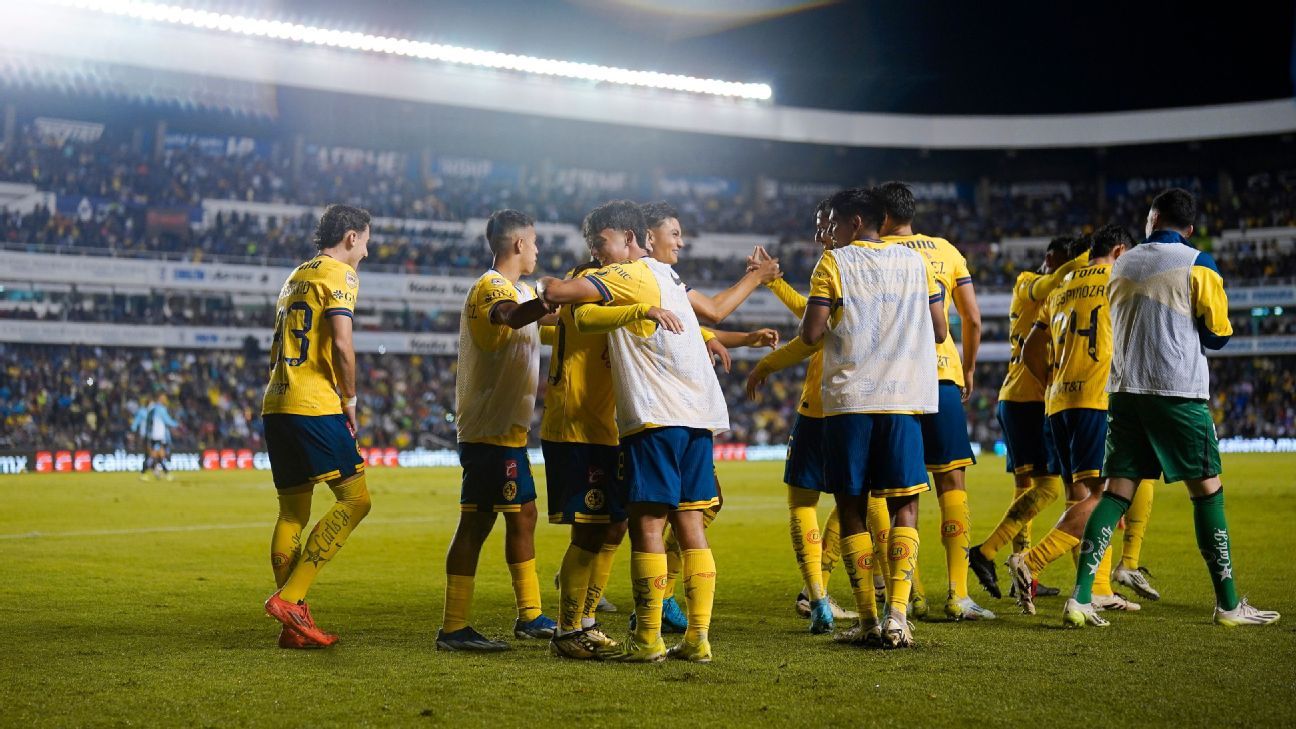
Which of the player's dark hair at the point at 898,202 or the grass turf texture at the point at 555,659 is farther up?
the player's dark hair at the point at 898,202

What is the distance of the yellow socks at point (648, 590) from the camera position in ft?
19.3

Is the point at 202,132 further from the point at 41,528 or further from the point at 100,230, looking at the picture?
the point at 41,528

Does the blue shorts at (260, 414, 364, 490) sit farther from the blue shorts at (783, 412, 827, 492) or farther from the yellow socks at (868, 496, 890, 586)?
the yellow socks at (868, 496, 890, 586)

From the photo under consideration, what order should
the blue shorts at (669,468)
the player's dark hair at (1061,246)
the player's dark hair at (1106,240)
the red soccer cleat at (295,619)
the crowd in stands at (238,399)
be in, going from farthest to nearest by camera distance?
the crowd in stands at (238,399) < the player's dark hair at (1061,246) < the player's dark hair at (1106,240) < the red soccer cleat at (295,619) < the blue shorts at (669,468)

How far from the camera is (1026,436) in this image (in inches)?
347

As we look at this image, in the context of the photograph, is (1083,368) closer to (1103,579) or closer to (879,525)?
(1103,579)

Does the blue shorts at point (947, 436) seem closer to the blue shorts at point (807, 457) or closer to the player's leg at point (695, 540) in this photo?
the blue shorts at point (807, 457)

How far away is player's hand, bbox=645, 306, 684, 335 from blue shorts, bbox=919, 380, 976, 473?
2.39 meters

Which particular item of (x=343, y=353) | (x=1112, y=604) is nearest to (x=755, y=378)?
(x=343, y=353)

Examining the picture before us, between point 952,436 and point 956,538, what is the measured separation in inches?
25.4

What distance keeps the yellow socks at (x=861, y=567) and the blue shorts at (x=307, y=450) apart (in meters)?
2.85

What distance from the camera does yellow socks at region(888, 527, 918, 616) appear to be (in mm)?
6203

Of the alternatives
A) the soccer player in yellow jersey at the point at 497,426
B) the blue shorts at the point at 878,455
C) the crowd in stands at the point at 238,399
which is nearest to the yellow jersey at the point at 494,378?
the soccer player in yellow jersey at the point at 497,426

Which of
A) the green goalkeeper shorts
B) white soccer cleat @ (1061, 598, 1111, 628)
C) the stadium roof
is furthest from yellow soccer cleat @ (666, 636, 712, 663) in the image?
the stadium roof
